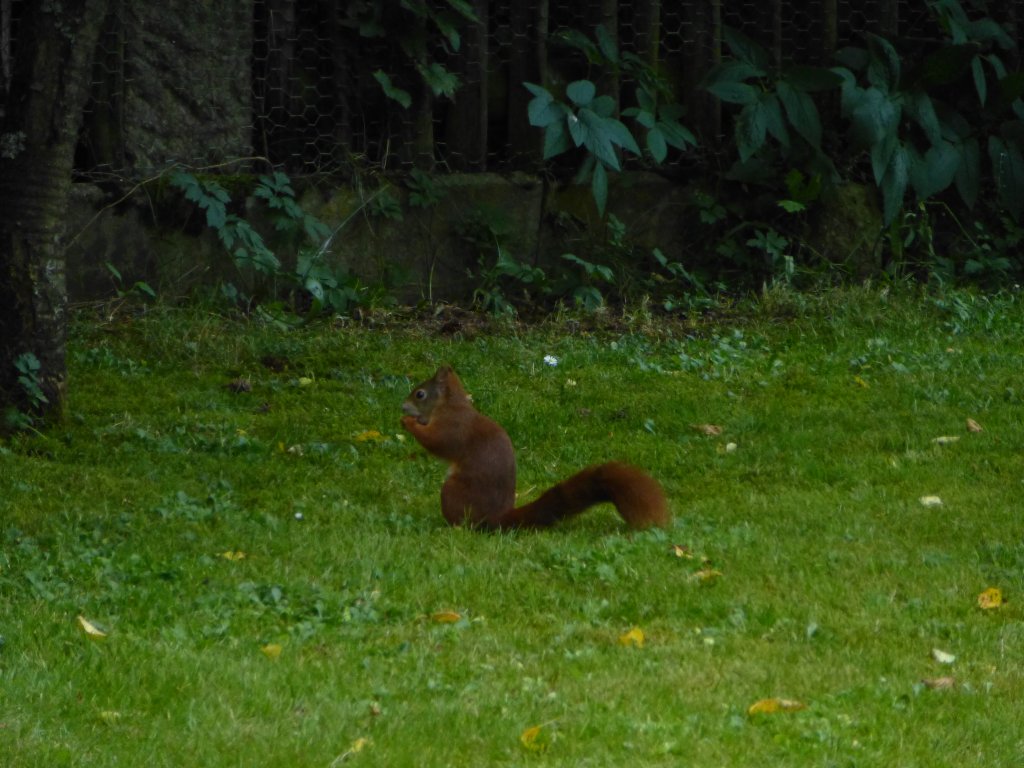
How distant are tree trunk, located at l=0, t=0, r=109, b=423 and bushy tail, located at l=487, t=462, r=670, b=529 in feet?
7.52

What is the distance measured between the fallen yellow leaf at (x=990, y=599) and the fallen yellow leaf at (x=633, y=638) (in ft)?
3.33

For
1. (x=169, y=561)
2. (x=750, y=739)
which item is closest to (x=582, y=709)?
(x=750, y=739)

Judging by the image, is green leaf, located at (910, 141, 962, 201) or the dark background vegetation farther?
green leaf, located at (910, 141, 962, 201)

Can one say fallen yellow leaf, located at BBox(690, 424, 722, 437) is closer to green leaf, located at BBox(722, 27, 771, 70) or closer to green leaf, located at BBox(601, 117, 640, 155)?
green leaf, located at BBox(601, 117, 640, 155)

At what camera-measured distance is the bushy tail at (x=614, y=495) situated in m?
5.26

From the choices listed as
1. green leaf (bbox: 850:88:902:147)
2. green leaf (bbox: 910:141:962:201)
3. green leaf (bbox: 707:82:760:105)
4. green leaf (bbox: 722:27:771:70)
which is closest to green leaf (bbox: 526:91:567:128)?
green leaf (bbox: 707:82:760:105)

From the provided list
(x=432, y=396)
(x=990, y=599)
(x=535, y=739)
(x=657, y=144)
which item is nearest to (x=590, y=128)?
(x=657, y=144)

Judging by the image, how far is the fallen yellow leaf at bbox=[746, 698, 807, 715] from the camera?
380 centimetres

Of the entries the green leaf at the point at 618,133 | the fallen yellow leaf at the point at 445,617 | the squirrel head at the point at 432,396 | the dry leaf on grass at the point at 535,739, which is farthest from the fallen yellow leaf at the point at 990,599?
the green leaf at the point at 618,133

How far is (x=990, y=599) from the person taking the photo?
467 centimetres

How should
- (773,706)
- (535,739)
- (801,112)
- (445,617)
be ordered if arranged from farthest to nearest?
(801,112)
(445,617)
(773,706)
(535,739)

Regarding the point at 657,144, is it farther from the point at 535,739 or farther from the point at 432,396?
the point at 535,739

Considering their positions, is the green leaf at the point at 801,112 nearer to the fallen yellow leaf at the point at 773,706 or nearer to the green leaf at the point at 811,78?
the green leaf at the point at 811,78

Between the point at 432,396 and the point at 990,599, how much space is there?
1963mm
